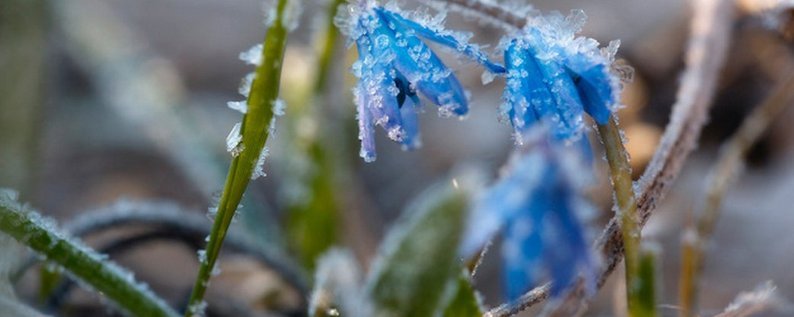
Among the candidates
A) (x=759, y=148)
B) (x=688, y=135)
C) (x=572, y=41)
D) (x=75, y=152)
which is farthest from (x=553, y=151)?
(x=75, y=152)

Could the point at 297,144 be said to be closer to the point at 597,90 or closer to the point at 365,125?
the point at 365,125

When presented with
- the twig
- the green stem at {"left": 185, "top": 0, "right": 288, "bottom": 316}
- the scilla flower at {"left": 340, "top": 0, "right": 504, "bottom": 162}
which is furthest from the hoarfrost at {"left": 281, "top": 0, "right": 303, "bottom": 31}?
the twig

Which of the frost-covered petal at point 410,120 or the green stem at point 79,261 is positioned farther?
the frost-covered petal at point 410,120

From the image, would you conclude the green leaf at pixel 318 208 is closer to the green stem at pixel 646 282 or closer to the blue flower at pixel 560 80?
the blue flower at pixel 560 80

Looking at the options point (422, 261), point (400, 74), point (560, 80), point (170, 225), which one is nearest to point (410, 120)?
point (400, 74)

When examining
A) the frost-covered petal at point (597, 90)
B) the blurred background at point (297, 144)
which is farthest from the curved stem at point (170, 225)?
the frost-covered petal at point (597, 90)

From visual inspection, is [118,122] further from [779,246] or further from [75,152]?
[779,246]
